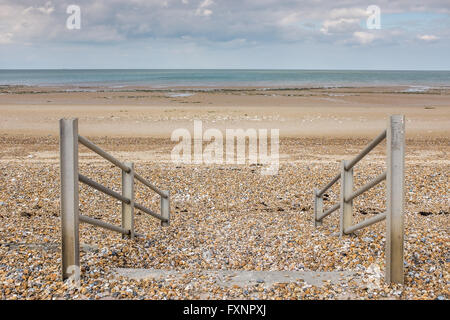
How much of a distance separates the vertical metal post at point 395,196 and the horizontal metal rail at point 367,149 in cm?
27

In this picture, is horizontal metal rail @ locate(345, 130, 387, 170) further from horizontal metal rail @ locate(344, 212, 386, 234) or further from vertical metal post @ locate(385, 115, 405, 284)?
horizontal metal rail @ locate(344, 212, 386, 234)

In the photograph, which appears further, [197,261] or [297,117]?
[297,117]

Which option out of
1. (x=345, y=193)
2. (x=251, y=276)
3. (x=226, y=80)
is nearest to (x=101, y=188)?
(x=251, y=276)

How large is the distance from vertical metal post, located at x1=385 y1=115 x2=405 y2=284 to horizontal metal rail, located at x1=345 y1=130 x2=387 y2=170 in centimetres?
27

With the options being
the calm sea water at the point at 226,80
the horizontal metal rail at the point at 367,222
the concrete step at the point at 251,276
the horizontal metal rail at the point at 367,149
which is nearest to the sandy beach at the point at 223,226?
the concrete step at the point at 251,276

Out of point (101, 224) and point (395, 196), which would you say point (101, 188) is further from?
point (395, 196)

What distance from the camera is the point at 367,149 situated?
4.89 metres

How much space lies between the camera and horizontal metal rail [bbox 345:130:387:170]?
443 centimetres

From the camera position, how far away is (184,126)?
2136cm

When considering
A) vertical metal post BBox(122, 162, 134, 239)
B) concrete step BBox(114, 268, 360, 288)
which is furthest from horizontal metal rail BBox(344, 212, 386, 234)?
vertical metal post BBox(122, 162, 134, 239)

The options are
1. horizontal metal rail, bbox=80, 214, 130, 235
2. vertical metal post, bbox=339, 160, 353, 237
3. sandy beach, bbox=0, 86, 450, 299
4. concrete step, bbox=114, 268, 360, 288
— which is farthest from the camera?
vertical metal post, bbox=339, 160, 353, 237
